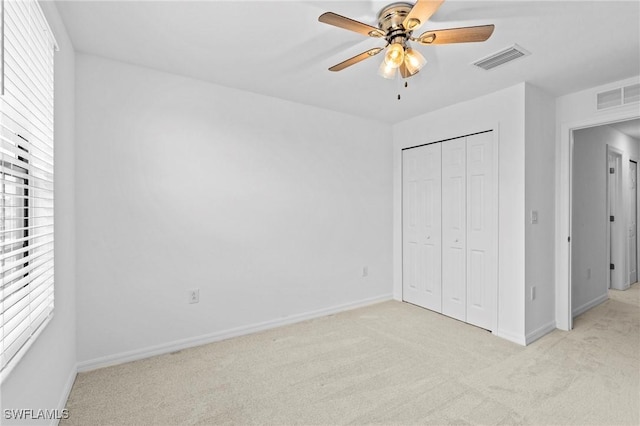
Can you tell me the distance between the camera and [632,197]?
521 cm

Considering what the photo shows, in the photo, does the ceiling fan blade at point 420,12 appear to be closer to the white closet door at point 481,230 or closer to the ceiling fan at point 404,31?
the ceiling fan at point 404,31

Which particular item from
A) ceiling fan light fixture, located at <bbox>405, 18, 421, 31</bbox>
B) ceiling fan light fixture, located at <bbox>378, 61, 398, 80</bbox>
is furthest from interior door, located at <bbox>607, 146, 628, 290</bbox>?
ceiling fan light fixture, located at <bbox>405, 18, 421, 31</bbox>

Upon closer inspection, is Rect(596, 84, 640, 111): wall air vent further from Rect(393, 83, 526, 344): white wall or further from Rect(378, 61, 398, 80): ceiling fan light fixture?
Rect(378, 61, 398, 80): ceiling fan light fixture

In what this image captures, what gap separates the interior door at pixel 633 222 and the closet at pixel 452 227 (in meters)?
3.61

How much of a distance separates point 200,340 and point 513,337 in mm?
2863

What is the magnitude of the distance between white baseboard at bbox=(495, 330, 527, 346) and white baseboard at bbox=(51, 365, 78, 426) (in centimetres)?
345

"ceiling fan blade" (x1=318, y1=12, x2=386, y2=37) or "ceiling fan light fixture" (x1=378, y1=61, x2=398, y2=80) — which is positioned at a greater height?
A: "ceiling fan blade" (x1=318, y1=12, x2=386, y2=37)

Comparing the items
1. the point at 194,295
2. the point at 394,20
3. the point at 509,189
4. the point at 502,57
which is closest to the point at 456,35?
the point at 394,20

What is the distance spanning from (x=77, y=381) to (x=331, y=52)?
2.98m

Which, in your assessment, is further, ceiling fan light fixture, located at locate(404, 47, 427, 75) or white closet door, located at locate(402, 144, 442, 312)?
white closet door, located at locate(402, 144, 442, 312)

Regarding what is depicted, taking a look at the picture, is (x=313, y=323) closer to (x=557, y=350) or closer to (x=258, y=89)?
(x=557, y=350)

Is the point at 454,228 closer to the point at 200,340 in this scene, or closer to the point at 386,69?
the point at 386,69

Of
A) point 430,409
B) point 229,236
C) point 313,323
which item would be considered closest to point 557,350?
point 430,409

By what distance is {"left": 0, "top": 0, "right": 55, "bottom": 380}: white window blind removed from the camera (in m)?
1.27
